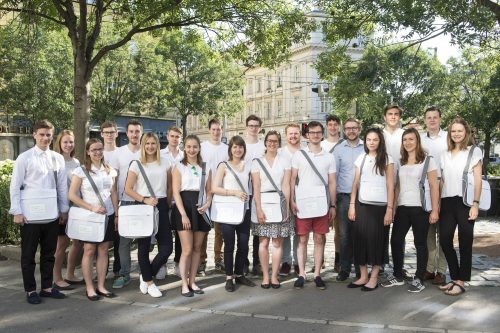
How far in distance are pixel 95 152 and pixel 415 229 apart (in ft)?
12.7

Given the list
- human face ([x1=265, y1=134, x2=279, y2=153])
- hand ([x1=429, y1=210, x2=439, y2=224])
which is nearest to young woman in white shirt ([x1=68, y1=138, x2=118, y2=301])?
human face ([x1=265, y1=134, x2=279, y2=153])

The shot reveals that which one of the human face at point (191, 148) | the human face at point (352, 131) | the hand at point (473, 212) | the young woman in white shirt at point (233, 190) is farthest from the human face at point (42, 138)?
the hand at point (473, 212)

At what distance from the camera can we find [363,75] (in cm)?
1013

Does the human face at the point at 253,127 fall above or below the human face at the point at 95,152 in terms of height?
above

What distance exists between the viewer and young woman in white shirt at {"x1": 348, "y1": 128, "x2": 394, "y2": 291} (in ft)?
19.7

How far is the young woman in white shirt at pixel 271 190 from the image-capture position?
6176mm

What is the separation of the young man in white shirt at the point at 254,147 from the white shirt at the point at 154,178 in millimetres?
1443

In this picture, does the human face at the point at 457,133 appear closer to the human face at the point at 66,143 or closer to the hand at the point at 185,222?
the hand at the point at 185,222

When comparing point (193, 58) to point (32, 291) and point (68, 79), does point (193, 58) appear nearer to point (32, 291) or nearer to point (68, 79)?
point (68, 79)

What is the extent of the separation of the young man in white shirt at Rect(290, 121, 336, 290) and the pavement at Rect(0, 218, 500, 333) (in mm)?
389

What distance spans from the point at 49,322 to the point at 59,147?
2.19 m

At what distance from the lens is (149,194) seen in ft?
19.4

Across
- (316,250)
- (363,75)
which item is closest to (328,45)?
(363,75)

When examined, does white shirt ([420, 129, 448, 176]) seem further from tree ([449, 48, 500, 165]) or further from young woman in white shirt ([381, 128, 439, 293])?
tree ([449, 48, 500, 165])
